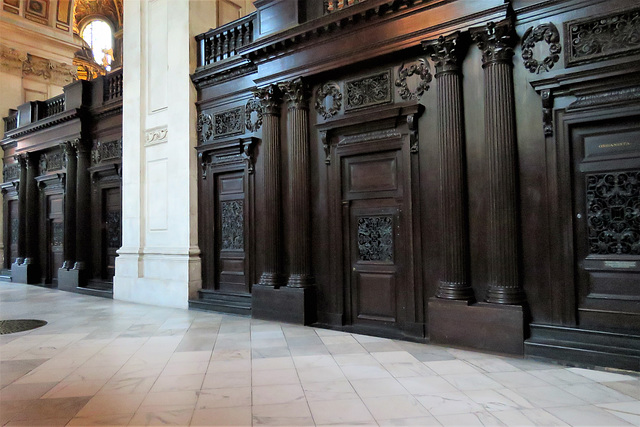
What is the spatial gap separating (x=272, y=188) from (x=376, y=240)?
6.61ft

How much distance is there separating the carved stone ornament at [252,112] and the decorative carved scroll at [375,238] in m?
2.71

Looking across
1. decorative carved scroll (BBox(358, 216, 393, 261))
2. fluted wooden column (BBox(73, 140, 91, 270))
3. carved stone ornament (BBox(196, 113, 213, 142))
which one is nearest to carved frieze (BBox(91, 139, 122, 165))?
fluted wooden column (BBox(73, 140, 91, 270))

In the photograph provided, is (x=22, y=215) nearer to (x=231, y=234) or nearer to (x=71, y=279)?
(x=71, y=279)

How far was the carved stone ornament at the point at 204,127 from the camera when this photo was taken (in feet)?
26.4

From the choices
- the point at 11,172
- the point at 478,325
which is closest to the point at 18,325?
the point at 478,325

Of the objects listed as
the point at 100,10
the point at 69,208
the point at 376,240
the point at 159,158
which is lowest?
the point at 376,240

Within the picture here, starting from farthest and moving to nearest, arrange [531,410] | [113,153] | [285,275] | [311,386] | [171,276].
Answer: [113,153] → [171,276] → [285,275] → [311,386] → [531,410]

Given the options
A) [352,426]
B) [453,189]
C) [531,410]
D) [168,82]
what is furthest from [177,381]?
[168,82]

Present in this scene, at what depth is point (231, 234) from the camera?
7.74 meters

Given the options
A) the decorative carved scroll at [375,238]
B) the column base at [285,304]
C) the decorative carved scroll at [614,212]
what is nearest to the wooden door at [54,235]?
the column base at [285,304]

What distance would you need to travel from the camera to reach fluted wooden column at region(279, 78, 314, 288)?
6.45m

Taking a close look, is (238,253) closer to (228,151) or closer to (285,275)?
(285,275)

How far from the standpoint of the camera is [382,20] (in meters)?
5.71

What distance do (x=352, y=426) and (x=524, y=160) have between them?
3.60 metres
